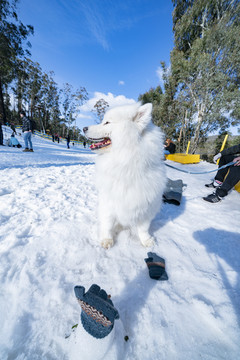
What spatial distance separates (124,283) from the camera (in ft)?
3.90

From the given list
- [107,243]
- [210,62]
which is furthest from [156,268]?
[210,62]

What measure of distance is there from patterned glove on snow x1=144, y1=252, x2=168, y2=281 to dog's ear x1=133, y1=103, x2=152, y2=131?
138 centimetres

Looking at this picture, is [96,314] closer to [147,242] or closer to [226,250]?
[147,242]

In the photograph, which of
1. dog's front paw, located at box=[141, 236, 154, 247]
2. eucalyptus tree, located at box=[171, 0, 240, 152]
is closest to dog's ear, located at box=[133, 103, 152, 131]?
dog's front paw, located at box=[141, 236, 154, 247]

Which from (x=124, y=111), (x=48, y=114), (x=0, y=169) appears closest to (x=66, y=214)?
(x=124, y=111)

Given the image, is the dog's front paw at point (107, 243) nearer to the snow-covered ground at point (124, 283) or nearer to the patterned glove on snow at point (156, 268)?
the snow-covered ground at point (124, 283)

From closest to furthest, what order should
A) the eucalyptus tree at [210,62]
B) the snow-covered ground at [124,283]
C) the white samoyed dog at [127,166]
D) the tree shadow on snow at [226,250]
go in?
the snow-covered ground at [124,283] < the tree shadow on snow at [226,250] < the white samoyed dog at [127,166] < the eucalyptus tree at [210,62]

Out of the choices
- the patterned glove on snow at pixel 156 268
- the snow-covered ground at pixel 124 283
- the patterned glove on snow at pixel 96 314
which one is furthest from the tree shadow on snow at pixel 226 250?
the patterned glove on snow at pixel 96 314

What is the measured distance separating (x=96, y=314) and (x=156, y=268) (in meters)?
0.75

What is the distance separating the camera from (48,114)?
34406mm

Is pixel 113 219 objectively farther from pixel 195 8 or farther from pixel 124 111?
pixel 195 8

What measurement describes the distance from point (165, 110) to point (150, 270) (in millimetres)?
19851

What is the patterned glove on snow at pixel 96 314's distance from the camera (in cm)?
71

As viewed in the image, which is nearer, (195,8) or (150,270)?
(150,270)
